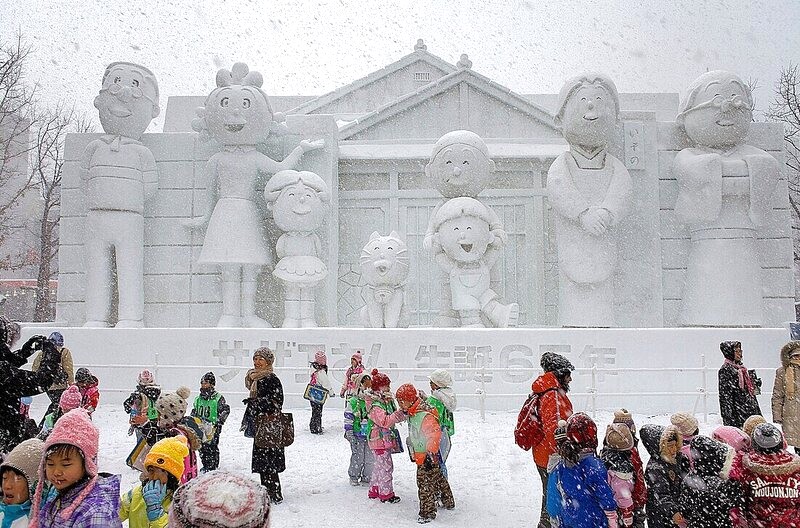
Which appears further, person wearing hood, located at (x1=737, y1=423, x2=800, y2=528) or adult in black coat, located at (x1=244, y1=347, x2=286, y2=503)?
adult in black coat, located at (x1=244, y1=347, x2=286, y2=503)

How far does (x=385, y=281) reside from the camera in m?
8.35

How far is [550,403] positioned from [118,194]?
23.9 feet

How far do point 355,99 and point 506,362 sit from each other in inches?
351

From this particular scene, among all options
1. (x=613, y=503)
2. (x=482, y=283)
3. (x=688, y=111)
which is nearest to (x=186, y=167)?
(x=482, y=283)

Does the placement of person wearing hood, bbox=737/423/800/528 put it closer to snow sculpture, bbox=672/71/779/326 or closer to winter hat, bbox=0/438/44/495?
winter hat, bbox=0/438/44/495

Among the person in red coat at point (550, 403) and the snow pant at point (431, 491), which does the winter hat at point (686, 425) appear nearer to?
the person in red coat at point (550, 403)

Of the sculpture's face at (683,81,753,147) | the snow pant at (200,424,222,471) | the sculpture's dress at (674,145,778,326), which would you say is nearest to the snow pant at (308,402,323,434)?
the snow pant at (200,424,222,471)

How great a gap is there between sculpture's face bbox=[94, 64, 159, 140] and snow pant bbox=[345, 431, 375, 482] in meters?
6.44

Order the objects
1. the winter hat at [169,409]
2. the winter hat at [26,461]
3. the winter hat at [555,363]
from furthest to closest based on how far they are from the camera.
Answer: the winter hat at [555,363], the winter hat at [169,409], the winter hat at [26,461]

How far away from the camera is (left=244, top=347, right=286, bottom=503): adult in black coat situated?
422 centimetres

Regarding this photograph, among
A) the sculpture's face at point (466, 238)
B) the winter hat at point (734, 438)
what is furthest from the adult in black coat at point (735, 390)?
the sculpture's face at point (466, 238)

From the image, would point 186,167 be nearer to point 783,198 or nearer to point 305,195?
point 305,195

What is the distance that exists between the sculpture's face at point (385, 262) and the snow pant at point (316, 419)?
253 centimetres

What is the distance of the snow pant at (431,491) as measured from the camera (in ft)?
13.2
